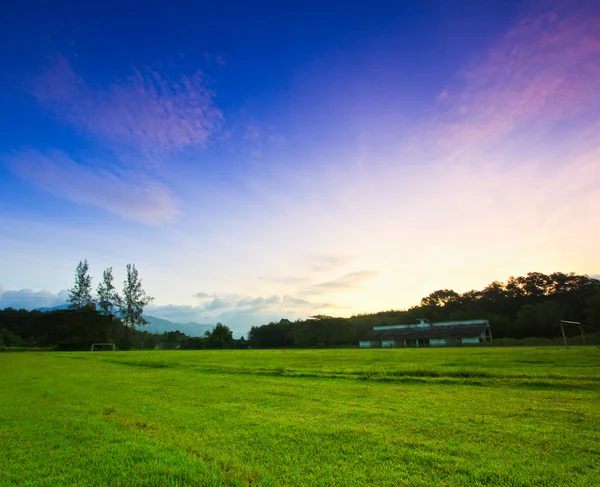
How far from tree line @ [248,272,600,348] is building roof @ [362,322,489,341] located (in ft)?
29.9

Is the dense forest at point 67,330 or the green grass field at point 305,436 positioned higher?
the dense forest at point 67,330

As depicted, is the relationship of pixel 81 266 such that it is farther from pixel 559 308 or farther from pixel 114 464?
pixel 559 308

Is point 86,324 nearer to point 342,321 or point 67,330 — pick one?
point 67,330

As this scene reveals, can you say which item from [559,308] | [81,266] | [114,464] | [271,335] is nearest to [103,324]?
[81,266]

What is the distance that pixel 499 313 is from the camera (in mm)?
87125

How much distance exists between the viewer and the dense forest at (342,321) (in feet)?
206

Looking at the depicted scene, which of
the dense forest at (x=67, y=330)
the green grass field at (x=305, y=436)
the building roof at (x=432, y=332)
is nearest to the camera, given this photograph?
the green grass field at (x=305, y=436)

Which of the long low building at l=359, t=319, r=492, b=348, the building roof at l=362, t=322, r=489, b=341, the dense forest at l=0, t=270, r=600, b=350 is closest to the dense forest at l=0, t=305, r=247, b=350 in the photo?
the dense forest at l=0, t=270, r=600, b=350

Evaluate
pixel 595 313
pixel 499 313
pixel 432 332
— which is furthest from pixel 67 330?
pixel 499 313

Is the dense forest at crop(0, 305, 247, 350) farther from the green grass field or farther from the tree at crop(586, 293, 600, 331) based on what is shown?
the tree at crop(586, 293, 600, 331)

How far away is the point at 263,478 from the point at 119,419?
4.46 meters

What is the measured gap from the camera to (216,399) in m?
9.09

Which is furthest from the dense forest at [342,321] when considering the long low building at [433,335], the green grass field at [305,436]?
the green grass field at [305,436]

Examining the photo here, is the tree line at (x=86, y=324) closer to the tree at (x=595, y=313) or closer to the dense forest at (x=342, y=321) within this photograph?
the dense forest at (x=342, y=321)
